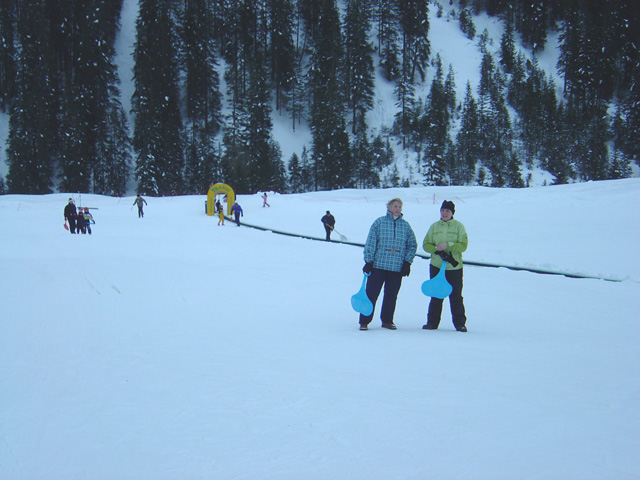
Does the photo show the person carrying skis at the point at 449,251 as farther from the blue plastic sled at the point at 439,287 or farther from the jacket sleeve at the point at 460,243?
the blue plastic sled at the point at 439,287

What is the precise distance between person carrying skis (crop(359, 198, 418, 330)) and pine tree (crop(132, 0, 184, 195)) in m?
57.1

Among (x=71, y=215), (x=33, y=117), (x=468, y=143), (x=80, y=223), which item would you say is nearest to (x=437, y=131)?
(x=468, y=143)

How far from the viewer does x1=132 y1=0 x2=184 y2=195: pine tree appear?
58.9m

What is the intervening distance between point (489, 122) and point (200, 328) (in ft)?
245

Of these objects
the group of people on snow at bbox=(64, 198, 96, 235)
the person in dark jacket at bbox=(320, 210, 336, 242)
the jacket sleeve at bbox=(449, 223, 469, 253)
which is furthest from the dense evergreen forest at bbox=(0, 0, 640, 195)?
the jacket sleeve at bbox=(449, 223, 469, 253)

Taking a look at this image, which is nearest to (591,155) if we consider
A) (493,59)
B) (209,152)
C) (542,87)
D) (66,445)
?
(542,87)

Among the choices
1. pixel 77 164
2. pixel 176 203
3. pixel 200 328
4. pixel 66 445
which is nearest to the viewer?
pixel 66 445

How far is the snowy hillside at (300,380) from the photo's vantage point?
2.46m

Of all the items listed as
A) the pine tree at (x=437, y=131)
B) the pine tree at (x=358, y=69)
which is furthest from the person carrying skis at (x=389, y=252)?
the pine tree at (x=358, y=69)

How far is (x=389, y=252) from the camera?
18.4 feet

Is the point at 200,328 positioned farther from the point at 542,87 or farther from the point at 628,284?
the point at 542,87

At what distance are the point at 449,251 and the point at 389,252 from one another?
775 mm

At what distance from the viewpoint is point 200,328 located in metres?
5.56

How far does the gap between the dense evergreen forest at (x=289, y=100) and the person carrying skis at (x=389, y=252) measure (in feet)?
174
